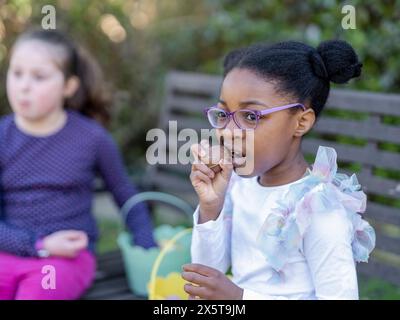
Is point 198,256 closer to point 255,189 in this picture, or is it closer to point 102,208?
point 255,189

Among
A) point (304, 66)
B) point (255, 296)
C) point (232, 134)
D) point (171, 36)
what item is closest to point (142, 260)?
point (255, 296)

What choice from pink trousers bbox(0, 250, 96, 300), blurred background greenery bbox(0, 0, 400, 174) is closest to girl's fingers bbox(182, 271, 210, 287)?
pink trousers bbox(0, 250, 96, 300)

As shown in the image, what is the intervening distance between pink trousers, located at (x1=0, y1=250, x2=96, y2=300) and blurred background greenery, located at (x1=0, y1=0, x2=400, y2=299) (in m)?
1.38

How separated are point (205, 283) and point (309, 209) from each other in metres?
A: 0.34

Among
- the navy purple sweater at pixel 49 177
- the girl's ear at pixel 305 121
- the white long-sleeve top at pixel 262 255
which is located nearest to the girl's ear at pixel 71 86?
the navy purple sweater at pixel 49 177

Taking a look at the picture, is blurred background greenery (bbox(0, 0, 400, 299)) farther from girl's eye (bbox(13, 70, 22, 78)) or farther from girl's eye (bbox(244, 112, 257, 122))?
girl's eye (bbox(13, 70, 22, 78))

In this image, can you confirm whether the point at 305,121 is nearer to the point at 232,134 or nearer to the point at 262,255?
the point at 232,134

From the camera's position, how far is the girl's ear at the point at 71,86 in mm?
2770

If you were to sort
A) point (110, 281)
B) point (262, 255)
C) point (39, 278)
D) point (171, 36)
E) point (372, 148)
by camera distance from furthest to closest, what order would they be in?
1. point (171, 36)
2. point (110, 281)
3. point (372, 148)
4. point (39, 278)
5. point (262, 255)

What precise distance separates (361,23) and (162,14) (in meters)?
3.12

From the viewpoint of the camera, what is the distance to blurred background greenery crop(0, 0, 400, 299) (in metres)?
3.04

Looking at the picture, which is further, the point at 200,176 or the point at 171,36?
the point at 171,36

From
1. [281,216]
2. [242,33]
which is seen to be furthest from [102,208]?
[281,216]

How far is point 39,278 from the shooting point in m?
2.38
